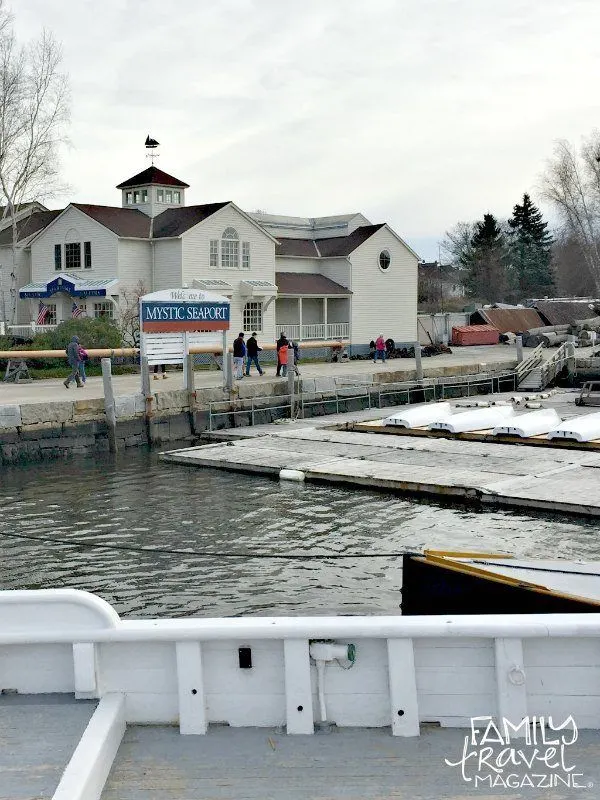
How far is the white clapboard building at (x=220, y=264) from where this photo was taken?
3581cm

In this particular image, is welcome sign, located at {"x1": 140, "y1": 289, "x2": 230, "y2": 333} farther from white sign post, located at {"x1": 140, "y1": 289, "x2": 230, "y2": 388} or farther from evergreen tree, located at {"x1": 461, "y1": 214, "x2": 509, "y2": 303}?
evergreen tree, located at {"x1": 461, "y1": 214, "x2": 509, "y2": 303}

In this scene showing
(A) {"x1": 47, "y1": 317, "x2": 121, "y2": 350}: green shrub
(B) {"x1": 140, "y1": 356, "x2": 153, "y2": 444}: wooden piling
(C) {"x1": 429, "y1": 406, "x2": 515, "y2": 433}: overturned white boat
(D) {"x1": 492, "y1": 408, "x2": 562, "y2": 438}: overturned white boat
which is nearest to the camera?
(D) {"x1": 492, "y1": 408, "x2": 562, "y2": 438}: overturned white boat

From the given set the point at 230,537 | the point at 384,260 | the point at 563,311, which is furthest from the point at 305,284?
the point at 230,537

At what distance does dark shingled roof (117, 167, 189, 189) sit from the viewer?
38.9m

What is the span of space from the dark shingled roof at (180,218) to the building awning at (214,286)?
200 cm

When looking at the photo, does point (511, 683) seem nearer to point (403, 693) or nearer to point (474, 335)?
point (403, 693)

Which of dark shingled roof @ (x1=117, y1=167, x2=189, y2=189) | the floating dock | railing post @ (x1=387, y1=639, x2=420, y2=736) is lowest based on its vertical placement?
the floating dock

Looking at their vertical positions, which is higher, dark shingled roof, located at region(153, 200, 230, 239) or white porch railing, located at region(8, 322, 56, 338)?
dark shingled roof, located at region(153, 200, 230, 239)

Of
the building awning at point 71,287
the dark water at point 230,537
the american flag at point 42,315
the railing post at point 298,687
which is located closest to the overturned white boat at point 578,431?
the dark water at point 230,537

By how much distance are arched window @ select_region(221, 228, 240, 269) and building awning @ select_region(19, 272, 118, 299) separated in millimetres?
4477

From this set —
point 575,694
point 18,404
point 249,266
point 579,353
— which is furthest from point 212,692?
point 579,353

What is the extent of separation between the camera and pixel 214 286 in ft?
118

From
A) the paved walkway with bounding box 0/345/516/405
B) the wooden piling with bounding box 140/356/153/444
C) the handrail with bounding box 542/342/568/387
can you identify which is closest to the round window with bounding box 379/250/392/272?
the paved walkway with bounding box 0/345/516/405

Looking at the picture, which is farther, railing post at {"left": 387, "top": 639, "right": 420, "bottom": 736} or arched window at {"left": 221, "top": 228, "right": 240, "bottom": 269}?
arched window at {"left": 221, "top": 228, "right": 240, "bottom": 269}
